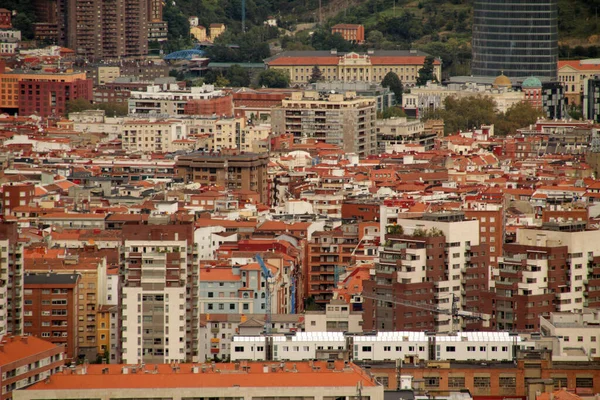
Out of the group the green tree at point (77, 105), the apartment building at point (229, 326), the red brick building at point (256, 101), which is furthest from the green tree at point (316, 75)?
the apartment building at point (229, 326)

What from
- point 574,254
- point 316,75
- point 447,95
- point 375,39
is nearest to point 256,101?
point 447,95

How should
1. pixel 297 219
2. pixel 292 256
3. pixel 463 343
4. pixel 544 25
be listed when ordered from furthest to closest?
pixel 544 25
pixel 297 219
pixel 292 256
pixel 463 343

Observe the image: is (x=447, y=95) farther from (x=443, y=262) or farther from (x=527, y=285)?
(x=527, y=285)

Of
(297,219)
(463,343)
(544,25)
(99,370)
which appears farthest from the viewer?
(544,25)

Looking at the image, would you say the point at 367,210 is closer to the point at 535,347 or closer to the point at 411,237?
the point at 411,237

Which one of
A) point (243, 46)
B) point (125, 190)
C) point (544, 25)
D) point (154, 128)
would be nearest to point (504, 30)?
point (544, 25)
